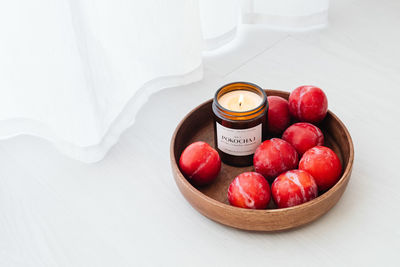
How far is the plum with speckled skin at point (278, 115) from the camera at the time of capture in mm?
736

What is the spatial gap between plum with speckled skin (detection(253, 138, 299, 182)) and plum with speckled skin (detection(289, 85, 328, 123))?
2.8 inches

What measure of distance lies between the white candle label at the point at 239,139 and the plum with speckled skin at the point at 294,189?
8 centimetres

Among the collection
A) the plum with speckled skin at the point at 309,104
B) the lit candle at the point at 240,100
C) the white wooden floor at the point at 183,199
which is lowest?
the white wooden floor at the point at 183,199

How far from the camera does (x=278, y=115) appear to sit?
736 millimetres

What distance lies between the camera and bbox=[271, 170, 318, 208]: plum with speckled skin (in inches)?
24.6

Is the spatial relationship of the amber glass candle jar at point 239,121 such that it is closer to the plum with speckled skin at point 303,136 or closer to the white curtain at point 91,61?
the plum with speckled skin at point 303,136

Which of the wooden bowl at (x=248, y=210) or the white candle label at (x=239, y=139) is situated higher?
the white candle label at (x=239, y=139)

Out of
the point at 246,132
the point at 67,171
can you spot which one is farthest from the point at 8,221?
the point at 246,132

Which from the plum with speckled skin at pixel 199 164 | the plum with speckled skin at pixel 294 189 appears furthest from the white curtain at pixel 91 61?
the plum with speckled skin at pixel 294 189

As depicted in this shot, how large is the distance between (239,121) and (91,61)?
0.23 metres

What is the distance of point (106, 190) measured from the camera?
745 millimetres

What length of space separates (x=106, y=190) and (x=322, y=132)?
33cm

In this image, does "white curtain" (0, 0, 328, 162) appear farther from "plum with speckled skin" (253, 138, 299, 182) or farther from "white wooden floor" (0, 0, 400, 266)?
"plum with speckled skin" (253, 138, 299, 182)

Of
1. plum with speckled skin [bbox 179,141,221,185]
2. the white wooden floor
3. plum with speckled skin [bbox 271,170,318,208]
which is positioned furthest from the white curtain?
plum with speckled skin [bbox 271,170,318,208]
